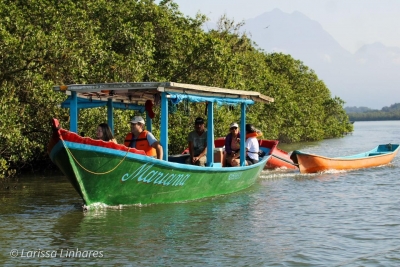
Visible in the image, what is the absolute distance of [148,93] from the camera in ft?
37.2

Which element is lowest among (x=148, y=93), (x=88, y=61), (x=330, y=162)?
(x=330, y=162)

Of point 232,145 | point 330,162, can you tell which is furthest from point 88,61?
point 330,162

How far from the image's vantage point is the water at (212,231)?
300 inches

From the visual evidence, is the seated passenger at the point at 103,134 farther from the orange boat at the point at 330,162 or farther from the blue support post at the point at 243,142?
the orange boat at the point at 330,162

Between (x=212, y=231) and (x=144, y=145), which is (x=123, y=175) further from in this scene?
(x=212, y=231)

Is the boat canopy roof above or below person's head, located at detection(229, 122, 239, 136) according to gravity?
above

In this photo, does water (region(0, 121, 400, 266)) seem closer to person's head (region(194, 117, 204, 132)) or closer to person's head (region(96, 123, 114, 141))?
person's head (region(96, 123, 114, 141))

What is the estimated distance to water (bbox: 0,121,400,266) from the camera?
7625mm

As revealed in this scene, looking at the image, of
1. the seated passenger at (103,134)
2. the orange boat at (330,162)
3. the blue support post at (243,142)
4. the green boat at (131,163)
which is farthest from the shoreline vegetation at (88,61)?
the orange boat at (330,162)

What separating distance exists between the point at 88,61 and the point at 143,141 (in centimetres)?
634

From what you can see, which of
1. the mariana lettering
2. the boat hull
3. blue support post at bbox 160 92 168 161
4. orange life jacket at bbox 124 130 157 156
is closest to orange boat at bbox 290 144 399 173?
the boat hull

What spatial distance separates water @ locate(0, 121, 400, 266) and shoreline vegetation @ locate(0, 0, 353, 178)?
84.6 inches

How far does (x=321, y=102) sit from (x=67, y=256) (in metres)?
40.5

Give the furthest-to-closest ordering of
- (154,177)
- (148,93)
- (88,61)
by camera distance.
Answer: (88,61) → (148,93) → (154,177)
